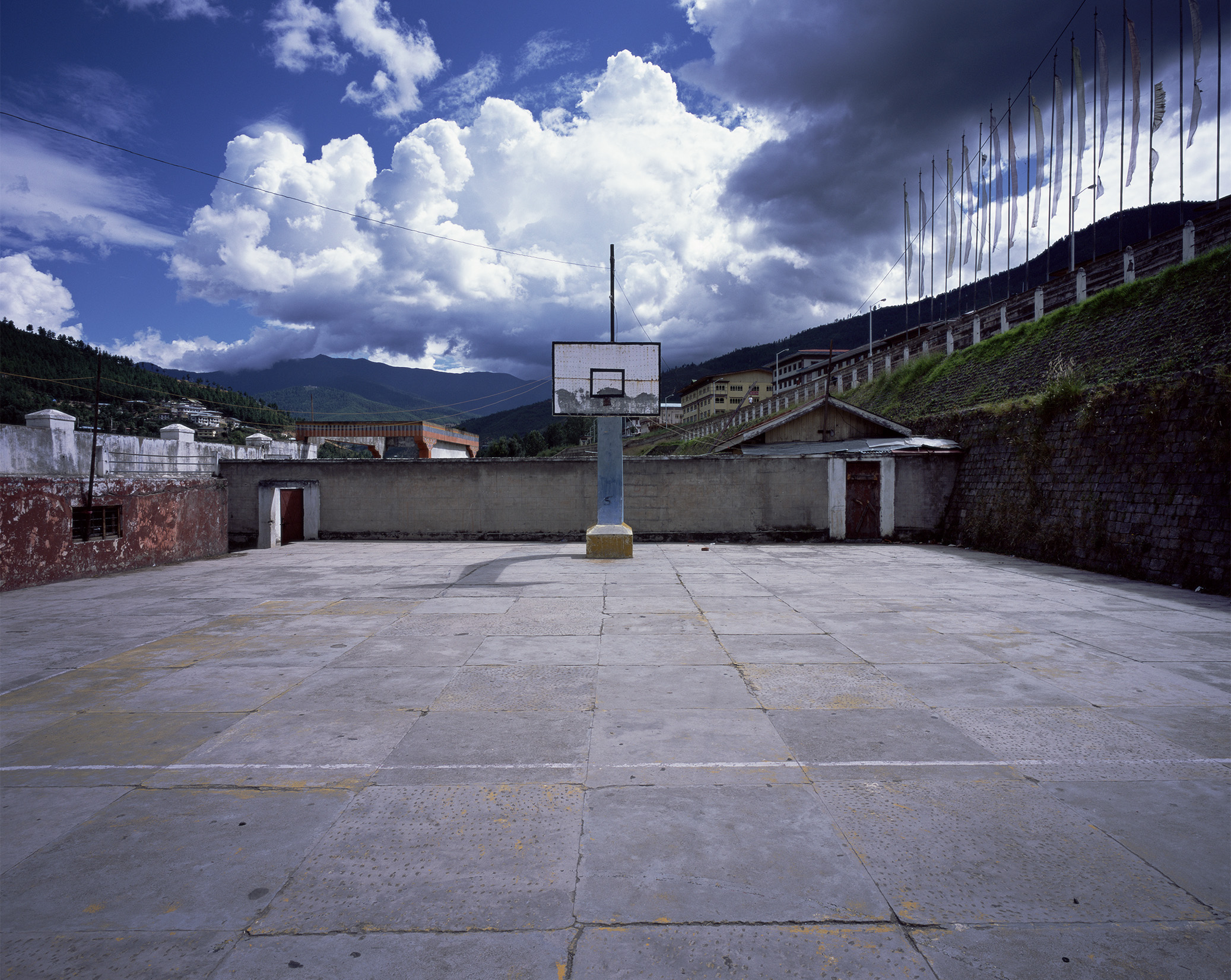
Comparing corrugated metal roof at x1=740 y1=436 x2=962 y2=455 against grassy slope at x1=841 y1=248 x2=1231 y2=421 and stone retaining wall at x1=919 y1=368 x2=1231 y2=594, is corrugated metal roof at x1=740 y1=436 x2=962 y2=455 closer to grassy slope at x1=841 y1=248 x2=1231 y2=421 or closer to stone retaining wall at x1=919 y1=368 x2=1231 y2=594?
stone retaining wall at x1=919 y1=368 x2=1231 y2=594

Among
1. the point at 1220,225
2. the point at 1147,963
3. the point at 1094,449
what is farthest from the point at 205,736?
the point at 1220,225

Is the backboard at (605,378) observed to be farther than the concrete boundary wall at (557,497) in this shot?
No

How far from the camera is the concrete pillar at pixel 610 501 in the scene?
538 inches

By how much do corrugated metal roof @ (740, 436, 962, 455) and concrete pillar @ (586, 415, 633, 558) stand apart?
6954mm

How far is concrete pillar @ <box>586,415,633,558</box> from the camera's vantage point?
44.8ft

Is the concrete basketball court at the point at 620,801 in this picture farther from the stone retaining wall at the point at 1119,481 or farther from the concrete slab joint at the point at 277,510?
the concrete slab joint at the point at 277,510

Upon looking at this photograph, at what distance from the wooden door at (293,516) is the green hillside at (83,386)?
85.1 ft

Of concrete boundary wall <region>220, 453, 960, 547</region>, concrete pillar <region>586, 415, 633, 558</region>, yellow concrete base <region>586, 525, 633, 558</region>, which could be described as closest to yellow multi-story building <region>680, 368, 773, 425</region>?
concrete boundary wall <region>220, 453, 960, 547</region>

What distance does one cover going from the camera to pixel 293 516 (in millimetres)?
18469

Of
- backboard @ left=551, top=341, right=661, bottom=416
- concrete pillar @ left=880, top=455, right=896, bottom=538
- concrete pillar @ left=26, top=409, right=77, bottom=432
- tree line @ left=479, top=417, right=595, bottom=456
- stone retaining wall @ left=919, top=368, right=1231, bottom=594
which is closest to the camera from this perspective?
stone retaining wall @ left=919, top=368, right=1231, bottom=594

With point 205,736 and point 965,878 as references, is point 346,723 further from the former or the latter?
point 965,878

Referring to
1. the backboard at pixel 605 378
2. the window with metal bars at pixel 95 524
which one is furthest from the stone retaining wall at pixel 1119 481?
the window with metal bars at pixel 95 524

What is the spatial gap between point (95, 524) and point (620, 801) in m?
13.7

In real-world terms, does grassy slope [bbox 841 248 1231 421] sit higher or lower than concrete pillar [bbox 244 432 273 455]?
higher
